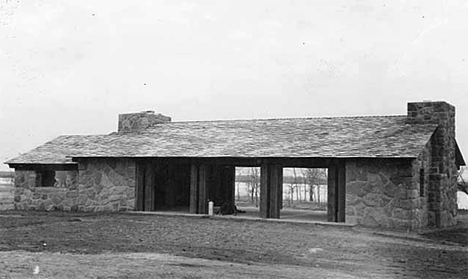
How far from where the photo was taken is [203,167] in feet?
65.5

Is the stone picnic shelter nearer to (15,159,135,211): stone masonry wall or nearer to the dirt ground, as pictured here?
(15,159,135,211): stone masonry wall

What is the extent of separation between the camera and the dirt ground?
9.32 m

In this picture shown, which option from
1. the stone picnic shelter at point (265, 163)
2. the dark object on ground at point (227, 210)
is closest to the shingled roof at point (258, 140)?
the stone picnic shelter at point (265, 163)

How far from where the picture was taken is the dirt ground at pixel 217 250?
30.6 ft

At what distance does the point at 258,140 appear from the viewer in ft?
66.8

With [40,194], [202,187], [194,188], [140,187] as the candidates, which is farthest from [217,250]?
[40,194]

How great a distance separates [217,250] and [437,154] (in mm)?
9664

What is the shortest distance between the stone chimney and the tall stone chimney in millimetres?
10817

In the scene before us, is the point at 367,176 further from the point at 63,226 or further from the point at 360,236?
the point at 63,226

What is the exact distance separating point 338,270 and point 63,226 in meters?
8.56

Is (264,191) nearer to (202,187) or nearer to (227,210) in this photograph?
(202,187)

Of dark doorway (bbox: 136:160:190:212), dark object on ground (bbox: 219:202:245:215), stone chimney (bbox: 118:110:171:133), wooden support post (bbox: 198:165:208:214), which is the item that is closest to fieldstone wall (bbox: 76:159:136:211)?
dark doorway (bbox: 136:160:190:212)

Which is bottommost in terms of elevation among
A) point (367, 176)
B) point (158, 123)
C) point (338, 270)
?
point (338, 270)

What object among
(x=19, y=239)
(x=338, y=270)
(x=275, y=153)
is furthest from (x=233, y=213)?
(x=338, y=270)
